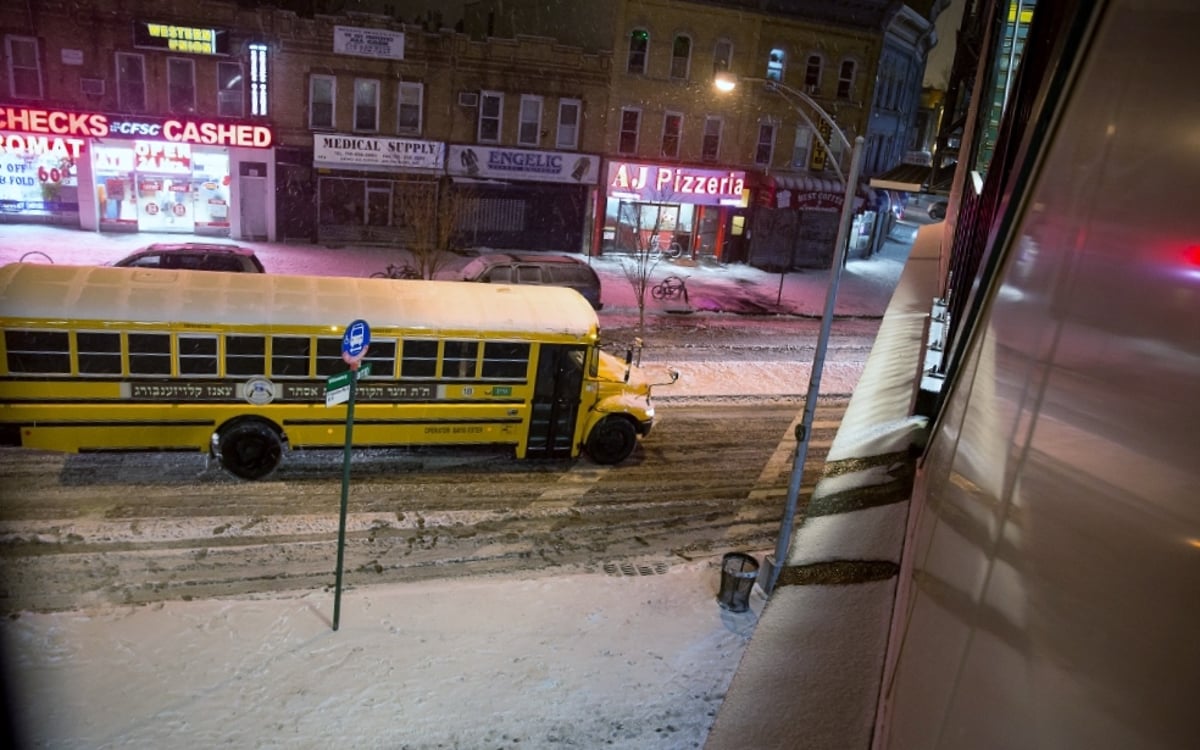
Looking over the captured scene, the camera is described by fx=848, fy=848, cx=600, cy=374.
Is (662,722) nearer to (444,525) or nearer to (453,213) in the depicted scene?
(444,525)

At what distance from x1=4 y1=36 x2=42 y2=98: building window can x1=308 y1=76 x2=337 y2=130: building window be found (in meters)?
8.55

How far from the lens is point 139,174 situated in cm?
3075

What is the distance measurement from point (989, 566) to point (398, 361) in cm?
1249

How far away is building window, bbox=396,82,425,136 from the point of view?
31.5 meters

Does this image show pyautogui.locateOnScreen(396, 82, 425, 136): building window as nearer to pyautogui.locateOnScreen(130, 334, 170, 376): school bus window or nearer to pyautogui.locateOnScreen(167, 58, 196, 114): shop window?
pyautogui.locateOnScreen(167, 58, 196, 114): shop window

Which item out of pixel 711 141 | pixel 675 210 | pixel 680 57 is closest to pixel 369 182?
→ pixel 675 210

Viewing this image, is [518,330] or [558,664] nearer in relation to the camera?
[558,664]

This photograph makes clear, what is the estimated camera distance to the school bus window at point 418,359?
1363cm

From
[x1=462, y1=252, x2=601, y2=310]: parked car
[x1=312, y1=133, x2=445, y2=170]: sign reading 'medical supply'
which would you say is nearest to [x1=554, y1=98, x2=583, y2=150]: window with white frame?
[x1=312, y1=133, x2=445, y2=170]: sign reading 'medical supply'


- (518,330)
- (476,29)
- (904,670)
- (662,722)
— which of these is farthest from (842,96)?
(904,670)

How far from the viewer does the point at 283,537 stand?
38.5 feet

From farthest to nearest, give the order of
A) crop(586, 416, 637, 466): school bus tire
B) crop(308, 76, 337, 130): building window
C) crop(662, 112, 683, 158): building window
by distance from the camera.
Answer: crop(662, 112, 683, 158): building window < crop(308, 76, 337, 130): building window < crop(586, 416, 637, 466): school bus tire

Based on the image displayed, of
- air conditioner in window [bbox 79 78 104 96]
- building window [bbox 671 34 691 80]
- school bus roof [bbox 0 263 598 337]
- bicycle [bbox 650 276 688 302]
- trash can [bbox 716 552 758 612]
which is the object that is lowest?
trash can [bbox 716 552 758 612]

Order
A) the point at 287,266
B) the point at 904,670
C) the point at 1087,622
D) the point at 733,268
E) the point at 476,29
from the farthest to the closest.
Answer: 1. the point at 733,268
2. the point at 476,29
3. the point at 287,266
4. the point at 904,670
5. the point at 1087,622
